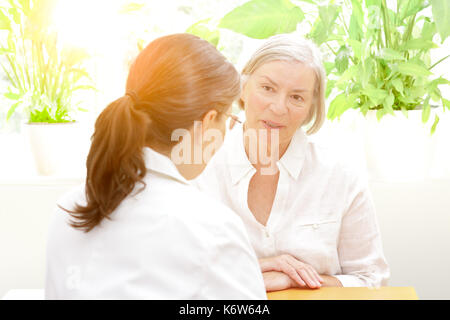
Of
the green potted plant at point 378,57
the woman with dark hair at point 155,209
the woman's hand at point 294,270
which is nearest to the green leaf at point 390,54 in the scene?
the green potted plant at point 378,57

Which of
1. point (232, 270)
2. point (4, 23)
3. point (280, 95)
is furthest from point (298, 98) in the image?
point (4, 23)

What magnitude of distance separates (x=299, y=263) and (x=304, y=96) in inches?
17.5

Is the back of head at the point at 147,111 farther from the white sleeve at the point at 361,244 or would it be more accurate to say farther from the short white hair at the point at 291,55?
the white sleeve at the point at 361,244

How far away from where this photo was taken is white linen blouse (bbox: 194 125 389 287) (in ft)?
5.07

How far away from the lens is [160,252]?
0.82 m

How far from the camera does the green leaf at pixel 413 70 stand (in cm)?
182

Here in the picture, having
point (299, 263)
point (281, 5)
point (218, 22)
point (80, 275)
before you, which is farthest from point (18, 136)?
point (80, 275)

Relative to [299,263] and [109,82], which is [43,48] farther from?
[299,263]

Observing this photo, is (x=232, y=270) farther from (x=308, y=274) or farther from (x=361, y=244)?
(x=361, y=244)

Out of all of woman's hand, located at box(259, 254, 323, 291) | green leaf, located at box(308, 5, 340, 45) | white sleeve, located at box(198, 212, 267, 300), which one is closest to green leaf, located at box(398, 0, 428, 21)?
green leaf, located at box(308, 5, 340, 45)

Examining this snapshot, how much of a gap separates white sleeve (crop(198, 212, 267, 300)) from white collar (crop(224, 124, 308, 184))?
2.32 ft

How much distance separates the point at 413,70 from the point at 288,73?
1.77 feet

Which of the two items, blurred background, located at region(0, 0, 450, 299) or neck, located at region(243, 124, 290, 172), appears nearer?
neck, located at region(243, 124, 290, 172)

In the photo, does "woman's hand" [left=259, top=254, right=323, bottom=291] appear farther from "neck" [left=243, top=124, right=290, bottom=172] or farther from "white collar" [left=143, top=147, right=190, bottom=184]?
"white collar" [left=143, top=147, right=190, bottom=184]
